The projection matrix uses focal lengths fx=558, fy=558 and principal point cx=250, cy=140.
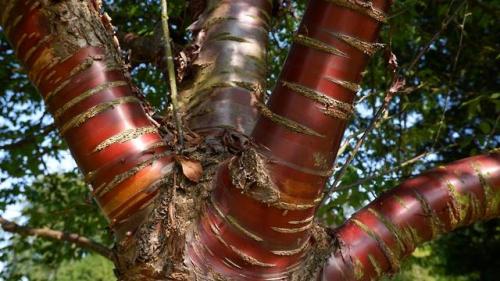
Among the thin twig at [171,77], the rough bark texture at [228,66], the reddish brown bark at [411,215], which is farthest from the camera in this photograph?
the rough bark texture at [228,66]

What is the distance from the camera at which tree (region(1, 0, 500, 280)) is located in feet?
3.67

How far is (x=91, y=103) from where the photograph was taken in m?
1.27

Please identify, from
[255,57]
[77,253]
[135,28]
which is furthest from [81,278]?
[255,57]

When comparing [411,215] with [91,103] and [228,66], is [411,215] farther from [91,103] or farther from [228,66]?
[91,103]

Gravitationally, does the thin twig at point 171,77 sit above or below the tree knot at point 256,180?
above

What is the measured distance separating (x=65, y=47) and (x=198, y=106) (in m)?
0.47

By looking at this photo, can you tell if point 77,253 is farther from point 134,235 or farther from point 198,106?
point 134,235

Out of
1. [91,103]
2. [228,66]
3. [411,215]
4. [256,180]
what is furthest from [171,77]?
[411,215]

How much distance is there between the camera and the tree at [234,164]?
1120 mm

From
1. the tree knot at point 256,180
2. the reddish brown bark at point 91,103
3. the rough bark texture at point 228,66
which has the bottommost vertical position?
the tree knot at point 256,180

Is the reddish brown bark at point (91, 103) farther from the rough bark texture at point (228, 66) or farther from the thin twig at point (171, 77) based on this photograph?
the rough bark texture at point (228, 66)

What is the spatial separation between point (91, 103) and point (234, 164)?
366 millimetres

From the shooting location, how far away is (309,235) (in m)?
1.28

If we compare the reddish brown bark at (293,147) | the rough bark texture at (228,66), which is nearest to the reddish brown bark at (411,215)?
the reddish brown bark at (293,147)
